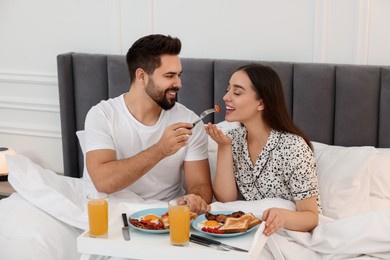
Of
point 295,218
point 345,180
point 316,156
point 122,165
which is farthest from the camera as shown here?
point 316,156

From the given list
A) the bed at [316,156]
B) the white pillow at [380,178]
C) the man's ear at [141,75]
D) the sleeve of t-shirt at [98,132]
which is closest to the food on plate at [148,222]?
the bed at [316,156]

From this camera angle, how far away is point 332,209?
105 inches

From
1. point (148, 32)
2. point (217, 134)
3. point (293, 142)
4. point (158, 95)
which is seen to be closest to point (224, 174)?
point (217, 134)

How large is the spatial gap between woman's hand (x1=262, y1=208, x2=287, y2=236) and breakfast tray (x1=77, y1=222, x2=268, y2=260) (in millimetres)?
36

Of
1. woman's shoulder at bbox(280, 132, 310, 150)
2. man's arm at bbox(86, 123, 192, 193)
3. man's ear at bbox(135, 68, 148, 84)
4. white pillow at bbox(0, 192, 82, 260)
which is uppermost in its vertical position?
man's ear at bbox(135, 68, 148, 84)

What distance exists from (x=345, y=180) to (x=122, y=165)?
883mm

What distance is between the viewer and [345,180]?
8.94ft

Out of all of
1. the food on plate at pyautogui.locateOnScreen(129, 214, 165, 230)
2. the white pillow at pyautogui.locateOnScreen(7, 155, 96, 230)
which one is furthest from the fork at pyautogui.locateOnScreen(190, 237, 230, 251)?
the white pillow at pyautogui.locateOnScreen(7, 155, 96, 230)

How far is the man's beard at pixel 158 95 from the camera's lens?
275 cm

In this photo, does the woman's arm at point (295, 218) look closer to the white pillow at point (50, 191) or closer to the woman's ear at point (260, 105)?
the woman's ear at point (260, 105)

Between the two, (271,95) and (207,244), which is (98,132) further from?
(207,244)

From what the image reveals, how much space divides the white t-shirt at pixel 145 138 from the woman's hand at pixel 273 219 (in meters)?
0.63

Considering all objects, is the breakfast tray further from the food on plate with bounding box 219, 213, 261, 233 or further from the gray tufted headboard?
the gray tufted headboard

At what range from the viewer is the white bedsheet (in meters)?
2.28
